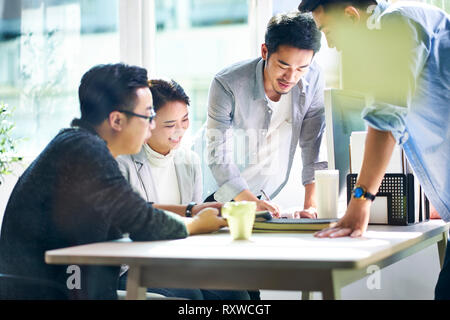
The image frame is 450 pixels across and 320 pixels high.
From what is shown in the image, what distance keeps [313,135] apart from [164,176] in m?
0.71

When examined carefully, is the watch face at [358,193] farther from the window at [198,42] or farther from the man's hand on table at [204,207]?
the window at [198,42]

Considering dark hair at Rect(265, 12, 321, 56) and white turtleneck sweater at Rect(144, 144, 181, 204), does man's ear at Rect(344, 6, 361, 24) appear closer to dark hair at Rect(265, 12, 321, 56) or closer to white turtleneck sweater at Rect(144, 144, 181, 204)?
dark hair at Rect(265, 12, 321, 56)

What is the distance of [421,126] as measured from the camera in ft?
5.74

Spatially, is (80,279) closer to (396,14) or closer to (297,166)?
(396,14)

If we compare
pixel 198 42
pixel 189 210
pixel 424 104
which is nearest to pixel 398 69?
pixel 424 104

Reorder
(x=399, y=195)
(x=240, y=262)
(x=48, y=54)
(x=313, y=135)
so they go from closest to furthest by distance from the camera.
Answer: (x=240, y=262) → (x=399, y=195) → (x=313, y=135) → (x=48, y=54)

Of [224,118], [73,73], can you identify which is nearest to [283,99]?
[224,118]

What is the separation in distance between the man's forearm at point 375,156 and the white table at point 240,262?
199mm

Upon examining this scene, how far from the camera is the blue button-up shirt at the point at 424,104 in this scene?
5.21 feet

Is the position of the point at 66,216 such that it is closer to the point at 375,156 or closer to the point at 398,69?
the point at 375,156

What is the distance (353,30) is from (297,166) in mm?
1804

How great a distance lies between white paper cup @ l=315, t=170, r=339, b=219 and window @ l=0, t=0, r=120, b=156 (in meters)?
2.40

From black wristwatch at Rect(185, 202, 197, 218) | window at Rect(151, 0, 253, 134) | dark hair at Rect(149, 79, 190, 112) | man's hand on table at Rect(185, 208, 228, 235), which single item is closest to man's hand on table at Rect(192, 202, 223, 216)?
black wristwatch at Rect(185, 202, 197, 218)

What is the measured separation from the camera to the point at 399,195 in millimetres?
2035
